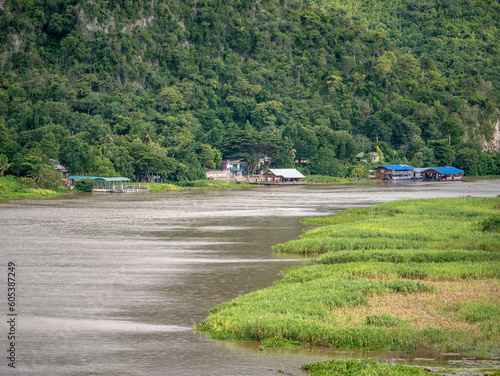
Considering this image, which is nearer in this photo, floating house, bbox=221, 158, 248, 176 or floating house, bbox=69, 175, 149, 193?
floating house, bbox=69, 175, 149, 193

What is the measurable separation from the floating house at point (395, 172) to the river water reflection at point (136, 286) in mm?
86776

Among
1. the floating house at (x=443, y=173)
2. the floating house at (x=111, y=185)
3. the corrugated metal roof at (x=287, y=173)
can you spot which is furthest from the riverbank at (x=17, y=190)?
the floating house at (x=443, y=173)

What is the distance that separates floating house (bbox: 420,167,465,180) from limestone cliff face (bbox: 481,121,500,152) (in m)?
43.3

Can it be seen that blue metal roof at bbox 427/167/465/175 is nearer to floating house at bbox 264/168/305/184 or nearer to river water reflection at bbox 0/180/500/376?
floating house at bbox 264/168/305/184

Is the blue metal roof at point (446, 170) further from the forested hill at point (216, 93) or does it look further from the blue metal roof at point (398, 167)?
the forested hill at point (216, 93)

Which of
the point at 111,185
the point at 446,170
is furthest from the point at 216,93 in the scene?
the point at 111,185

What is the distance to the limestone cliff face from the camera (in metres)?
176

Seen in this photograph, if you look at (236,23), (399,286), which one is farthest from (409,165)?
(399,286)

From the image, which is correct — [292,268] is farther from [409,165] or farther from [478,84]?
[478,84]

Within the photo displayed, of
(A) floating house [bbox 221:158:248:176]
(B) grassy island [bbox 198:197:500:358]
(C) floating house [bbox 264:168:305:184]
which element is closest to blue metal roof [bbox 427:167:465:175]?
(C) floating house [bbox 264:168:305:184]

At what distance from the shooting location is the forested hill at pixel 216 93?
393ft

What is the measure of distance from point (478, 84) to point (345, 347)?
191 metres

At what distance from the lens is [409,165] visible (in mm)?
146000

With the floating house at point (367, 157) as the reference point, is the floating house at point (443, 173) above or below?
below
